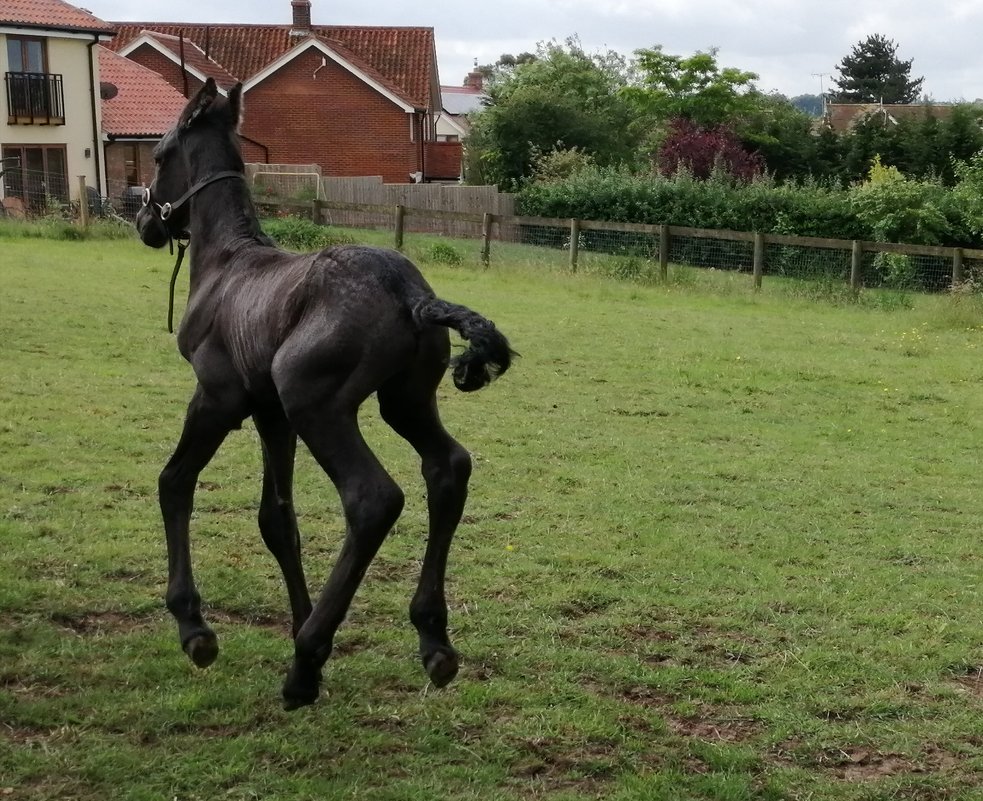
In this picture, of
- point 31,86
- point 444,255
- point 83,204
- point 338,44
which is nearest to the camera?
point 444,255

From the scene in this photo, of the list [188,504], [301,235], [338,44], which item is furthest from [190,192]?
[338,44]

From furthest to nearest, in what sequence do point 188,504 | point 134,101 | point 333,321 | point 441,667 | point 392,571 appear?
point 134,101
point 392,571
point 188,504
point 441,667
point 333,321

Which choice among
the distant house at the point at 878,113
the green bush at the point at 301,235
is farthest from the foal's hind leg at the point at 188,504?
the distant house at the point at 878,113

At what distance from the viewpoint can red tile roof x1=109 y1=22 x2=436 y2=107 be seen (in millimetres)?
50906

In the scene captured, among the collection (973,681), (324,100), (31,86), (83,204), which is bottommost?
(973,681)

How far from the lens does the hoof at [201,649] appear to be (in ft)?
15.3

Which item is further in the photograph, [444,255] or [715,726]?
[444,255]

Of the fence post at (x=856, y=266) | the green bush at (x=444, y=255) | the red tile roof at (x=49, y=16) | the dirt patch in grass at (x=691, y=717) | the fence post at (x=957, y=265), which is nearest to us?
the dirt patch in grass at (x=691, y=717)

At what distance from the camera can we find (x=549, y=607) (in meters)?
6.21

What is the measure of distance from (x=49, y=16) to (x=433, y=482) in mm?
35785

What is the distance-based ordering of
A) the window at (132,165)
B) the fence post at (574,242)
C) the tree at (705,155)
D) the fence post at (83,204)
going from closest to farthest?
the fence post at (574,242)
the fence post at (83,204)
the window at (132,165)
the tree at (705,155)

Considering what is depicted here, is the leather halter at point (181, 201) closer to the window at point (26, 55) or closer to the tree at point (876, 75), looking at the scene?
the window at point (26, 55)

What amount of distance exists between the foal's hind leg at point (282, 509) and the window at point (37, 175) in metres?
26.1

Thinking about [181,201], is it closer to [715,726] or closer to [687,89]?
[715,726]
